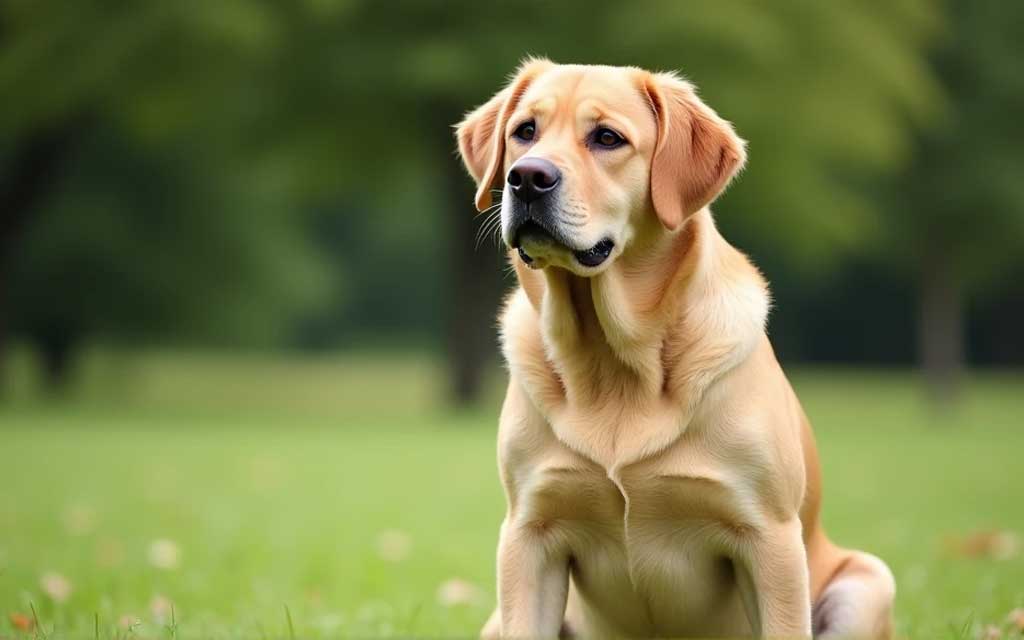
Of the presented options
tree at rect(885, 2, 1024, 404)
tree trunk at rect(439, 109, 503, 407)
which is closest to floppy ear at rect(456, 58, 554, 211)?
tree trunk at rect(439, 109, 503, 407)

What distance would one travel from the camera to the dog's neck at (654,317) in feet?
11.4

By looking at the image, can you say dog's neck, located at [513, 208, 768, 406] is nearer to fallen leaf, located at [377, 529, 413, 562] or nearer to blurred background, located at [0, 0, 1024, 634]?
blurred background, located at [0, 0, 1024, 634]

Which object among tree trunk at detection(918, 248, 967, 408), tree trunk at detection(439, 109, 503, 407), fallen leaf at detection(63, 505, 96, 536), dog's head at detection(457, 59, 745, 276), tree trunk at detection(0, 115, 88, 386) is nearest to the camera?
dog's head at detection(457, 59, 745, 276)

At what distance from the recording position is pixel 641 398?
3.46 metres

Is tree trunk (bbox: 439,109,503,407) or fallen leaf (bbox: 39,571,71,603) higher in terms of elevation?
fallen leaf (bbox: 39,571,71,603)

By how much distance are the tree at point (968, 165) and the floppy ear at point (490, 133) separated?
1918cm

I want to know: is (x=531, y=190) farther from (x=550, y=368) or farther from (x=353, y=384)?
(x=353, y=384)

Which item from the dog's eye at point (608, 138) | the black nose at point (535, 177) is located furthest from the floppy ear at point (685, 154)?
the black nose at point (535, 177)

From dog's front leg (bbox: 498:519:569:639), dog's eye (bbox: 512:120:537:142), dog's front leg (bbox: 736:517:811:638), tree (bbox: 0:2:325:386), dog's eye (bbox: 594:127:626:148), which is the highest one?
dog's eye (bbox: 594:127:626:148)

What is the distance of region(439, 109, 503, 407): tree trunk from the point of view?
65.5 ft

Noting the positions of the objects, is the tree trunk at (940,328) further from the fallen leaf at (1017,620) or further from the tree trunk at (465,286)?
the fallen leaf at (1017,620)

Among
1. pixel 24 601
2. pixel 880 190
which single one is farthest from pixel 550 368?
pixel 880 190

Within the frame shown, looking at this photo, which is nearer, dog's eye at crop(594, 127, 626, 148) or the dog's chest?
the dog's chest

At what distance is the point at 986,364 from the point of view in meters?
37.2
